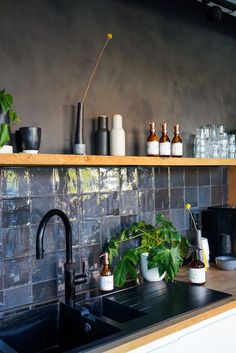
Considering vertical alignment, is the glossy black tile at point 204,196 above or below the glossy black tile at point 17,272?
above

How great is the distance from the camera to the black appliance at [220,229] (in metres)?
2.35

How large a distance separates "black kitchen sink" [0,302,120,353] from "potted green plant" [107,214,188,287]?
12.8 inches

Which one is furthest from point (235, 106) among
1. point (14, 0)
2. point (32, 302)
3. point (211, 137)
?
point (32, 302)

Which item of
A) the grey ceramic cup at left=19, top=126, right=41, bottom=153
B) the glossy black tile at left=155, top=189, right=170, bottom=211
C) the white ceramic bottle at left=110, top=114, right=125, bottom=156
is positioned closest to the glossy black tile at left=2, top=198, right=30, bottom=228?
the grey ceramic cup at left=19, top=126, right=41, bottom=153

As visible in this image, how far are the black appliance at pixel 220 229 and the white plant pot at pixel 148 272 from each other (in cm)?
61

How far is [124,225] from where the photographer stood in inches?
81.1

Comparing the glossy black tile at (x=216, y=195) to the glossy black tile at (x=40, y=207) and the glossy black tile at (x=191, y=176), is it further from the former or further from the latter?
the glossy black tile at (x=40, y=207)

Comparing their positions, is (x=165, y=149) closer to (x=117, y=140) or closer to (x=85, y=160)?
(x=117, y=140)

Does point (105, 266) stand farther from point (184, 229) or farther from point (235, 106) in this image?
point (235, 106)

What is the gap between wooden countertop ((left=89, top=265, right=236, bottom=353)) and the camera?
1.27 meters

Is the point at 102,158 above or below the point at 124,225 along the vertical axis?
above

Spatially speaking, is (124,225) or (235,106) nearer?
(124,225)

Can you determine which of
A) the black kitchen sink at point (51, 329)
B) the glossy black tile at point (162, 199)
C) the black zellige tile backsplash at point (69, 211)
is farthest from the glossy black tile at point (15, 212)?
the glossy black tile at point (162, 199)

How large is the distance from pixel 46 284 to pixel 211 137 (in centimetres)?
135
